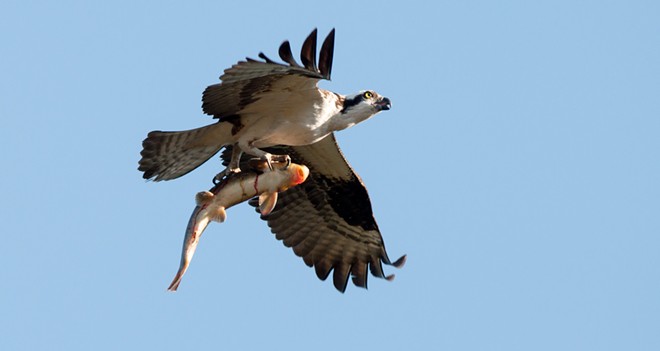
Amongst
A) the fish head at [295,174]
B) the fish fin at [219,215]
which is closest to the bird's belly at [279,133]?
the fish head at [295,174]

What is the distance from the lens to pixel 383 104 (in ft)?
46.9

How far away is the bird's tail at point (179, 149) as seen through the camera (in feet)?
45.5

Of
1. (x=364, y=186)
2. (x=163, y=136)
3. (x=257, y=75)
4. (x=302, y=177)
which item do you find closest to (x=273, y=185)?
(x=302, y=177)

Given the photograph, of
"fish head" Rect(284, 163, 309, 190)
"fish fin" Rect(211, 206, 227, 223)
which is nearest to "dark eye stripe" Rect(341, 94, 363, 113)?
"fish head" Rect(284, 163, 309, 190)

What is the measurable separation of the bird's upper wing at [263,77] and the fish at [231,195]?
123 centimetres

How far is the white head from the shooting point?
46.0ft

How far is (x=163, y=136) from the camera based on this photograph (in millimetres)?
13859

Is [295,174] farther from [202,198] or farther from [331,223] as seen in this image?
[331,223]

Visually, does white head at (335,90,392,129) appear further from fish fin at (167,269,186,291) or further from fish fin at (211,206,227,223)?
fish fin at (167,269,186,291)

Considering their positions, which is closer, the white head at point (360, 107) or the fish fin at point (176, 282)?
the fish fin at point (176, 282)

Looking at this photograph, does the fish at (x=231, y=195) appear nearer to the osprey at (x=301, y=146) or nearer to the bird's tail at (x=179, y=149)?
the osprey at (x=301, y=146)

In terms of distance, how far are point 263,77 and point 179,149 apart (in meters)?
1.56

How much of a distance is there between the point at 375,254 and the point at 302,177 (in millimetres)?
4183

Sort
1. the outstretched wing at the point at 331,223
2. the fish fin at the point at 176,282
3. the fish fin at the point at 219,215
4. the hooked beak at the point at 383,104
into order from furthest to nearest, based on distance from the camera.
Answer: the outstretched wing at the point at 331,223 < the hooked beak at the point at 383,104 < the fish fin at the point at 219,215 < the fish fin at the point at 176,282
